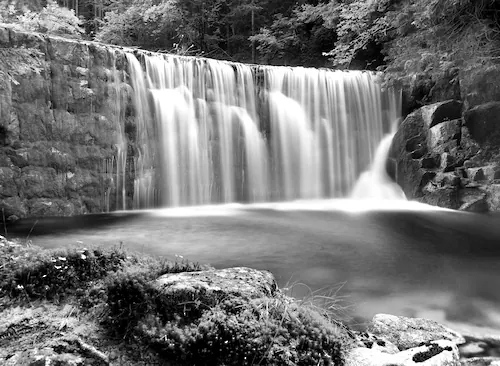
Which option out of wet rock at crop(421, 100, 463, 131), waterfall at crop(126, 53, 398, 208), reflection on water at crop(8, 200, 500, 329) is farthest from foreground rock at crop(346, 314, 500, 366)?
wet rock at crop(421, 100, 463, 131)

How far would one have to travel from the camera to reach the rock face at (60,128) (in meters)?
9.82

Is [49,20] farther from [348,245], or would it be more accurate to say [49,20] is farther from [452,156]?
[452,156]

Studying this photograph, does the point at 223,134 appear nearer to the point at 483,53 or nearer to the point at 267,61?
the point at 483,53

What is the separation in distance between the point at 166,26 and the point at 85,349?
23.9m

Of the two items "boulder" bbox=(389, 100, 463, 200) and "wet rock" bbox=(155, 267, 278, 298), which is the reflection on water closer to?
"boulder" bbox=(389, 100, 463, 200)

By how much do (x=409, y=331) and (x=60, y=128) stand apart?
34.1ft

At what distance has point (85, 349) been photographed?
2201 mm

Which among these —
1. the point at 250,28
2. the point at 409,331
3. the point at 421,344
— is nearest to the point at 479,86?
the point at 409,331

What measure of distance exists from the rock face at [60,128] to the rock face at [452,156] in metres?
10.2

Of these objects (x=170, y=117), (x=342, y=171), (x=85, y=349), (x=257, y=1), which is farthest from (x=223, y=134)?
(x=257, y=1)

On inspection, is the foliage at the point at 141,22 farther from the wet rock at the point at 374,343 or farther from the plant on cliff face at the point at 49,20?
the wet rock at the point at 374,343

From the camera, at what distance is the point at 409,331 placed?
3514 millimetres

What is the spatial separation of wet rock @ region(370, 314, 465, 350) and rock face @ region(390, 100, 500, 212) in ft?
30.5

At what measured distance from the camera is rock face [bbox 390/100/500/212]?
38.3ft
